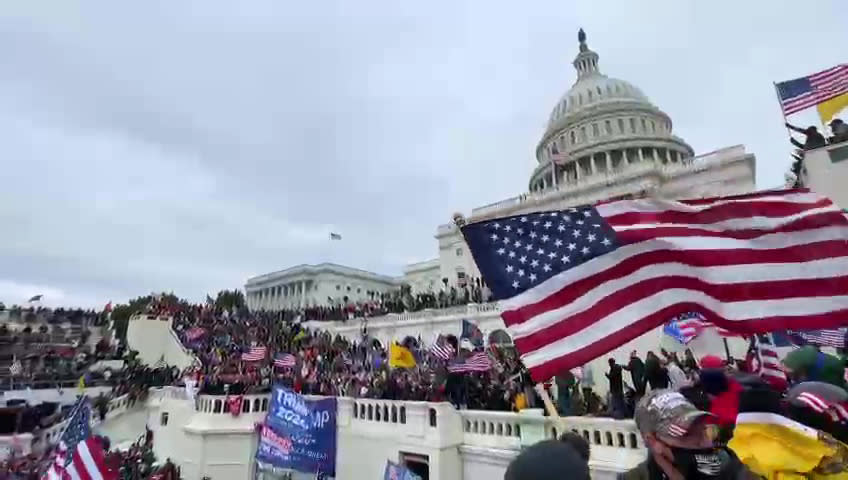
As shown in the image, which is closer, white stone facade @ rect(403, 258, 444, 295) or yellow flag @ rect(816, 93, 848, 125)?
yellow flag @ rect(816, 93, 848, 125)

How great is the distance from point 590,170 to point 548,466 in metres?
73.7

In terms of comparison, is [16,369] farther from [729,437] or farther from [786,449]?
[786,449]

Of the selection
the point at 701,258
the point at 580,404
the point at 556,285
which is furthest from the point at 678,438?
the point at 580,404

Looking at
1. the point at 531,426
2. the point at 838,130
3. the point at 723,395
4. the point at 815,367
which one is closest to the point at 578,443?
the point at 723,395

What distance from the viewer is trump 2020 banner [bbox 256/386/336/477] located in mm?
12305

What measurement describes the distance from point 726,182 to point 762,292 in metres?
50.4

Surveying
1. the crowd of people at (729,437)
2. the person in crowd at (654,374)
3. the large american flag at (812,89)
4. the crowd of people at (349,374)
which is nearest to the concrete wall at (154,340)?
the crowd of people at (349,374)

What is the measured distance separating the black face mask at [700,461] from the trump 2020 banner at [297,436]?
1119cm

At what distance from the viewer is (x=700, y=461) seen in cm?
269

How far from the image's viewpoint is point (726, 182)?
48.4 m

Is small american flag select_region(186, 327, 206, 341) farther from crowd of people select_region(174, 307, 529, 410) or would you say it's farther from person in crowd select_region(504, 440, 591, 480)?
person in crowd select_region(504, 440, 591, 480)

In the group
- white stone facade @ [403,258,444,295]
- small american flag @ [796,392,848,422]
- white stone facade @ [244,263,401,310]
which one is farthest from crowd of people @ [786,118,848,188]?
white stone facade @ [244,263,401,310]

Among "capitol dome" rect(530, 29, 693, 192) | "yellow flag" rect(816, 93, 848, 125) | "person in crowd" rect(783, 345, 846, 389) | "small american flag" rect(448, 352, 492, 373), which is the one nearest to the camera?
"person in crowd" rect(783, 345, 846, 389)

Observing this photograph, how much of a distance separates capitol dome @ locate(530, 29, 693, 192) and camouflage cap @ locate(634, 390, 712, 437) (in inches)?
2470
